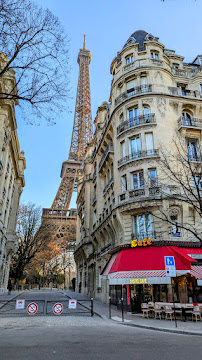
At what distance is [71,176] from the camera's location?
79.4 m

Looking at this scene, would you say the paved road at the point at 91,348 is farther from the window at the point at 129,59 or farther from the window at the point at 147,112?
the window at the point at 129,59

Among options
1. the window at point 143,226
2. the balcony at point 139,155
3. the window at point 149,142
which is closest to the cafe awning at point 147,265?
the window at point 143,226

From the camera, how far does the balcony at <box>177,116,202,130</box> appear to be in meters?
21.0

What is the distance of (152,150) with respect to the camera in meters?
20.1

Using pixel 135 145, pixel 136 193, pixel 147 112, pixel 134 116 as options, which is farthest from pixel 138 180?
pixel 147 112

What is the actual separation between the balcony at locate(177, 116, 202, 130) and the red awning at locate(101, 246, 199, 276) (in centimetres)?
959

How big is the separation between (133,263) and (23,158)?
36934mm

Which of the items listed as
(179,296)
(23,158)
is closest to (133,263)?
(179,296)

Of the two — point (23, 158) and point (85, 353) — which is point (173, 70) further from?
point (23, 158)

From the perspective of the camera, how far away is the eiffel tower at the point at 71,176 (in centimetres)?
6050

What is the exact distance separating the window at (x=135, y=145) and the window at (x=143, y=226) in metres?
→ 5.24

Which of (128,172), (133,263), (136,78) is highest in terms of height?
(136,78)

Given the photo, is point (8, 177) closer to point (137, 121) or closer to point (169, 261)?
point (137, 121)

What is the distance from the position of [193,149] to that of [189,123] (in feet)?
8.37
